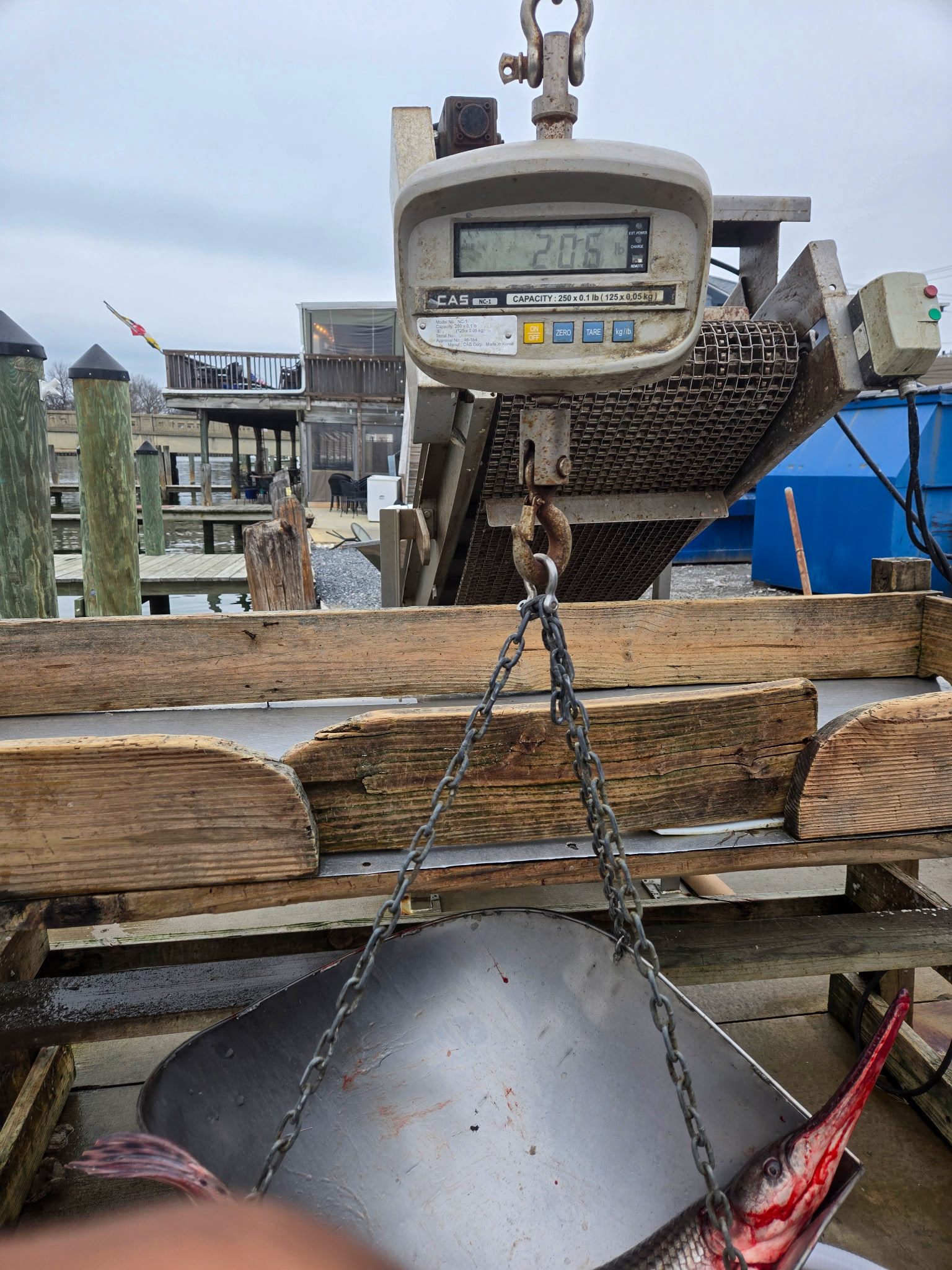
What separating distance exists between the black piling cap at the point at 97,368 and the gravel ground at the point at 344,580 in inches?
110

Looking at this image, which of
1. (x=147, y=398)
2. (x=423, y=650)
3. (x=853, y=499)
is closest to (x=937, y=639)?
(x=423, y=650)

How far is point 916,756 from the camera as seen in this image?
3.89ft

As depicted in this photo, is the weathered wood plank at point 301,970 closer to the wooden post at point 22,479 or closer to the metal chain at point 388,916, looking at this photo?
the metal chain at point 388,916

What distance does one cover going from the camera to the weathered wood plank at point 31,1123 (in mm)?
1709

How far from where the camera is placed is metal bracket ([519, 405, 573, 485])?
3.96 ft

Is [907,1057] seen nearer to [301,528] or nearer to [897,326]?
[897,326]

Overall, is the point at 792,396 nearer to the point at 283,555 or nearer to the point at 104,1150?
the point at 283,555

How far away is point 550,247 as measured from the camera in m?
1.23

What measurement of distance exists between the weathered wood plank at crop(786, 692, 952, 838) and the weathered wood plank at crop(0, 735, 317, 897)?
28.1 inches

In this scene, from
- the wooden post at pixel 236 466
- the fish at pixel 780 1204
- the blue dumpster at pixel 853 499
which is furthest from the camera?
the wooden post at pixel 236 466

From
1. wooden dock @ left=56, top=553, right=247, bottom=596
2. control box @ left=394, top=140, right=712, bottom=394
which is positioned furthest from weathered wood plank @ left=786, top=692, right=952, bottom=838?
wooden dock @ left=56, top=553, right=247, bottom=596

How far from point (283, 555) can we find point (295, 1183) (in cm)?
280

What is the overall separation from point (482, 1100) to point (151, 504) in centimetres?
→ 1086

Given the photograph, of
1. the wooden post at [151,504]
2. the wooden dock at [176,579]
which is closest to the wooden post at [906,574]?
the wooden dock at [176,579]
